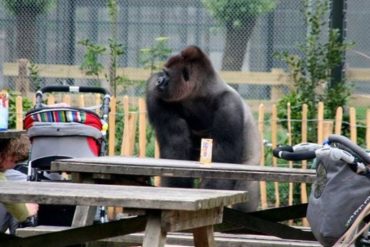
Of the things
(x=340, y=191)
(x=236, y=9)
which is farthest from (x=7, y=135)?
(x=236, y=9)

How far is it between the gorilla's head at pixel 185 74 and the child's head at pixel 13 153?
1752 mm

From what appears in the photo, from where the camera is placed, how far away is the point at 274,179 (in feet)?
23.6

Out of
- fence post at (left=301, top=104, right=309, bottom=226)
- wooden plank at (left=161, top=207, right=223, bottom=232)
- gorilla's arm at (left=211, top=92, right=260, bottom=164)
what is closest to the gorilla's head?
gorilla's arm at (left=211, top=92, right=260, bottom=164)

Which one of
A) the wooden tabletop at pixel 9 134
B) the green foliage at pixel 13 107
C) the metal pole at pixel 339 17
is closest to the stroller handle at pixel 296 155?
the wooden tabletop at pixel 9 134

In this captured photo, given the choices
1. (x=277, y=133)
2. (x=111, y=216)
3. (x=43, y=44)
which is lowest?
(x=111, y=216)

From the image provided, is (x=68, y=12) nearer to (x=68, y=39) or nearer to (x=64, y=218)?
(x=68, y=39)

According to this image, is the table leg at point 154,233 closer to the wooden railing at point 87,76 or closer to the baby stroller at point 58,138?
the baby stroller at point 58,138

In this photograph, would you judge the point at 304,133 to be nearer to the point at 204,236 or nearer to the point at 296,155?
the point at 204,236

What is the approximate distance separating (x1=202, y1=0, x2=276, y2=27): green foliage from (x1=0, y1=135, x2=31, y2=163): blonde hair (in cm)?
527

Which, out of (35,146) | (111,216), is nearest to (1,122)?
(35,146)

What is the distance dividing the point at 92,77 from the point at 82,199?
848 centimetres

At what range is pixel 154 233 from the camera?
4.89 m

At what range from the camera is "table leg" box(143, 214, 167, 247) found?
16.0ft

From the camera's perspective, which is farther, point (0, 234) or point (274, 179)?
point (274, 179)
